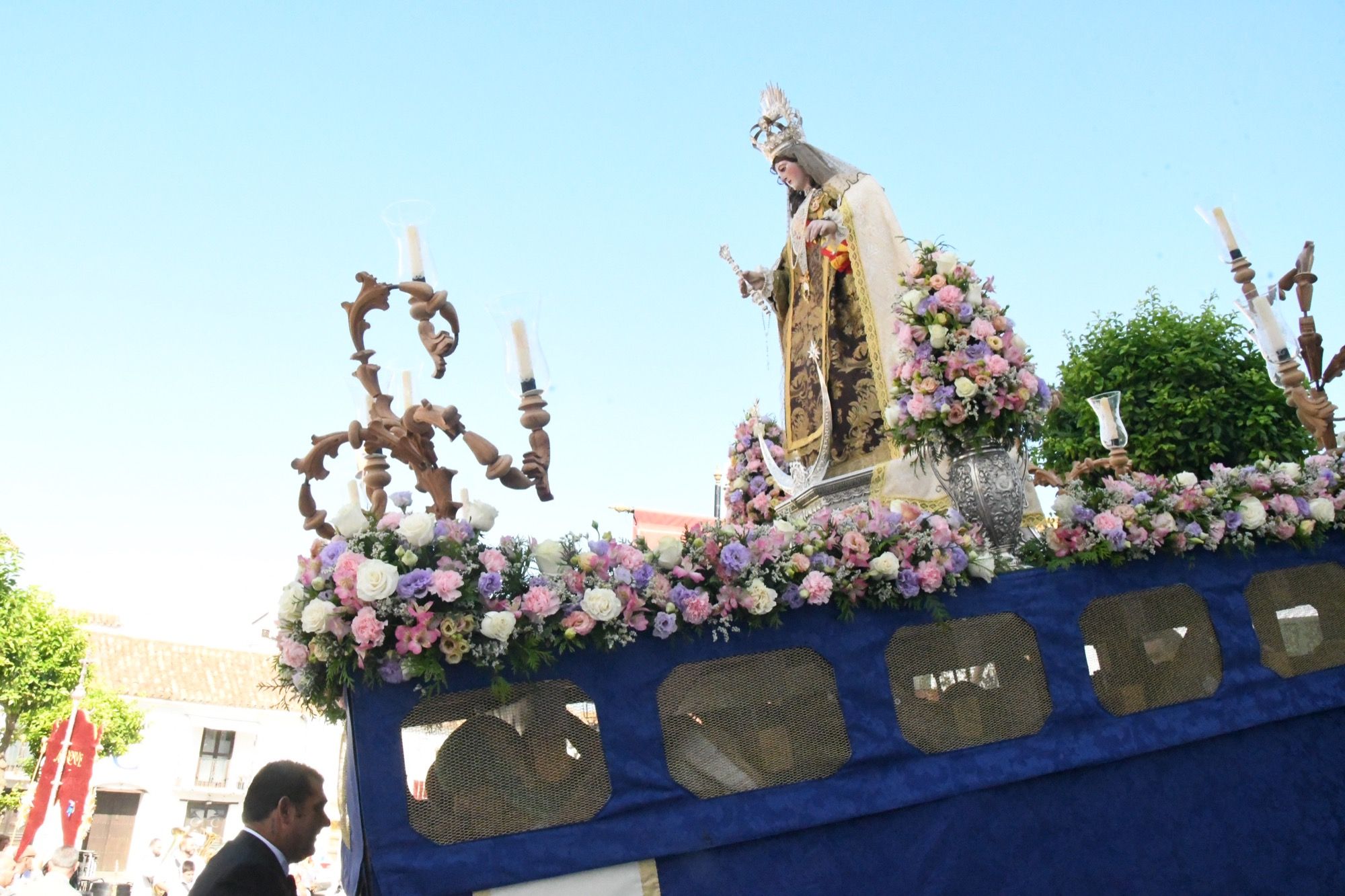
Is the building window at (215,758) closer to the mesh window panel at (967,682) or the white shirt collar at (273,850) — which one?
the white shirt collar at (273,850)

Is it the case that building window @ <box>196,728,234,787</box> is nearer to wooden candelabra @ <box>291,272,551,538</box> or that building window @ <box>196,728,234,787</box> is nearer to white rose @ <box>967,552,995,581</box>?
wooden candelabra @ <box>291,272,551,538</box>

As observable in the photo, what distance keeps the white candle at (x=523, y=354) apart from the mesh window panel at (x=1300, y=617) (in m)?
4.01

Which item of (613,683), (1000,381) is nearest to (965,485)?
(1000,381)

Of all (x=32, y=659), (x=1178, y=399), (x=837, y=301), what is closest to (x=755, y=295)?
(x=837, y=301)

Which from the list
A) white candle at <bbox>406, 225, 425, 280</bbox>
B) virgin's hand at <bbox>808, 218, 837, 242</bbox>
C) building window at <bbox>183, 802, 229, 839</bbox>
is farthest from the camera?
building window at <bbox>183, 802, 229, 839</bbox>

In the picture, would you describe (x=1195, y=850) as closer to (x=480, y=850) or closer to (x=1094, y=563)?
(x=1094, y=563)

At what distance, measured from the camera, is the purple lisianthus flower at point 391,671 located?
13.9 feet

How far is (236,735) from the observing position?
40250 mm

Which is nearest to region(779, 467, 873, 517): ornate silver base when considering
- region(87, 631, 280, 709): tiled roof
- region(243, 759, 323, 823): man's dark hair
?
region(243, 759, 323, 823): man's dark hair

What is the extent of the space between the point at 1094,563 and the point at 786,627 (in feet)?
5.84

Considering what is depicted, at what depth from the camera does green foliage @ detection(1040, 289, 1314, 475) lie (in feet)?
62.0

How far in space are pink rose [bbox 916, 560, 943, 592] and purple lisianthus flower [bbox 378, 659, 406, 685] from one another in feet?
7.72

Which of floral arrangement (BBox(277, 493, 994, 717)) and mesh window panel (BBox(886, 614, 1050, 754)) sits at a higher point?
floral arrangement (BBox(277, 493, 994, 717))

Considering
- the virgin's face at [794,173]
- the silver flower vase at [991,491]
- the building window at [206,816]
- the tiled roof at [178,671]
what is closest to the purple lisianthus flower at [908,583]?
the silver flower vase at [991,491]
